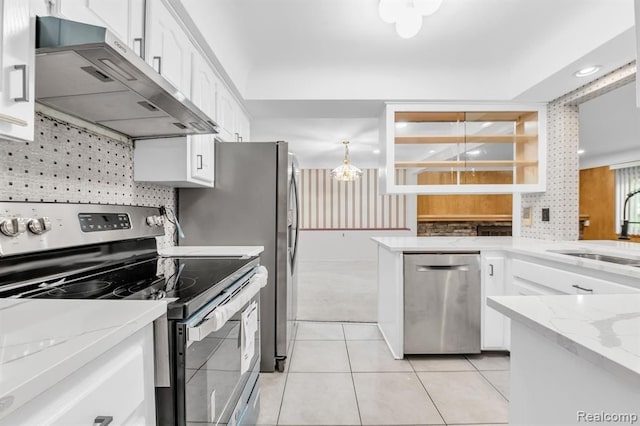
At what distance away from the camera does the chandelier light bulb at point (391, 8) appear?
1.71 metres

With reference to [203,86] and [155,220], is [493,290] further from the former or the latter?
[203,86]

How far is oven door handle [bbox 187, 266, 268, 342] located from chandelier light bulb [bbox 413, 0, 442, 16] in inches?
66.5

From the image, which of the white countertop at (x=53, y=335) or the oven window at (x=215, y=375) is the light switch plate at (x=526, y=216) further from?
the white countertop at (x=53, y=335)

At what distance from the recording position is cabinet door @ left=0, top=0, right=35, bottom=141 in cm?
75

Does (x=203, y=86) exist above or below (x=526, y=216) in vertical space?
above

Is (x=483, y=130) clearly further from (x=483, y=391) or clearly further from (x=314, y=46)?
(x=483, y=391)

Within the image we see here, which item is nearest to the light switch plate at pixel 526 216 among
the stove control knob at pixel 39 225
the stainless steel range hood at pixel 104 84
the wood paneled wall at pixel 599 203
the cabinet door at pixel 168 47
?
the stainless steel range hood at pixel 104 84

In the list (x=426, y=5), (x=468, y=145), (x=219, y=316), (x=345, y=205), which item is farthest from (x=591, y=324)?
(x=345, y=205)

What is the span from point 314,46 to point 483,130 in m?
1.79

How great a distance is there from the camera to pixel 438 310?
233 centimetres

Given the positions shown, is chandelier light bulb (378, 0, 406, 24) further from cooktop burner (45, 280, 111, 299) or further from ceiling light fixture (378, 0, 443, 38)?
cooktop burner (45, 280, 111, 299)

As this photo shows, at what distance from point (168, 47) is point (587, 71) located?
109 inches

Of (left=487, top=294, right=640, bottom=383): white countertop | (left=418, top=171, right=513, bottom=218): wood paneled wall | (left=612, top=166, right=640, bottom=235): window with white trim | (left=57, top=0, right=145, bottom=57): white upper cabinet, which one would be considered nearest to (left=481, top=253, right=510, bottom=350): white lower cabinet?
(left=487, top=294, right=640, bottom=383): white countertop

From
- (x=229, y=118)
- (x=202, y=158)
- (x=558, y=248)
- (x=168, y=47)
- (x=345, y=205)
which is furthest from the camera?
(x=345, y=205)
